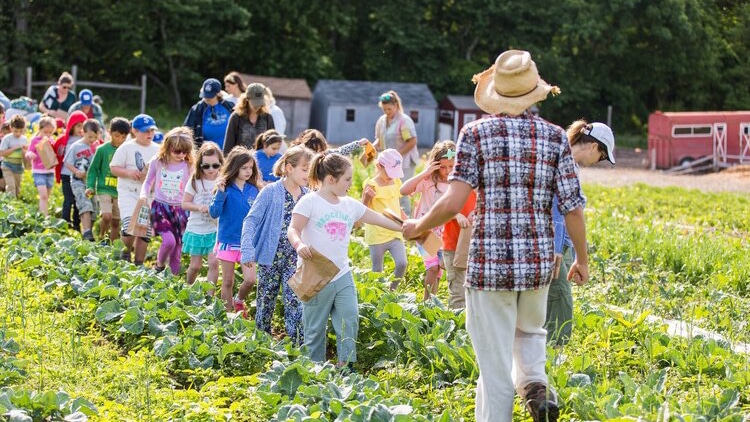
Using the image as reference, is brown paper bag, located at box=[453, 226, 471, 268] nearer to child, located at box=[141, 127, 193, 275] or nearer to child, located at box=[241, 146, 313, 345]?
child, located at box=[241, 146, 313, 345]

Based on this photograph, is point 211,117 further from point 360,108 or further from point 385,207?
point 360,108

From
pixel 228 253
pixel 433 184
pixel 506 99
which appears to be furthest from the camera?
pixel 433 184

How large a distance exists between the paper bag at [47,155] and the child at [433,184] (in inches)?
223

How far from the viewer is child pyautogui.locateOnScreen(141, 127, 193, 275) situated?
1007 centimetres

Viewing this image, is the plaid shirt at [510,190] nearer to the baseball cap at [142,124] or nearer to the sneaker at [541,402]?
the sneaker at [541,402]

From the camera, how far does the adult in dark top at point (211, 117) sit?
1190 centimetres

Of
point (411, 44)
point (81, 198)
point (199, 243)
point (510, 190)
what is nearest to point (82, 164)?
point (81, 198)

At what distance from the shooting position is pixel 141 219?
33.2 feet

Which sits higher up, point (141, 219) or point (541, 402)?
point (141, 219)

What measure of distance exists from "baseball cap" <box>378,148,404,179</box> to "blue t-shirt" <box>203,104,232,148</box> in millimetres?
3252

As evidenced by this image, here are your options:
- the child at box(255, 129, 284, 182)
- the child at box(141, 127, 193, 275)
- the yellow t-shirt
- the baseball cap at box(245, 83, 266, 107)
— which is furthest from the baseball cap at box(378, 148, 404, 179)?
the baseball cap at box(245, 83, 266, 107)

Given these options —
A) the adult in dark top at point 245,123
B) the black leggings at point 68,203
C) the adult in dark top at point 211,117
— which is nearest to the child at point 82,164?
the black leggings at point 68,203

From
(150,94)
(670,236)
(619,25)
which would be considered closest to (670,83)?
(619,25)

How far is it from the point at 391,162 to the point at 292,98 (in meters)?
33.5
